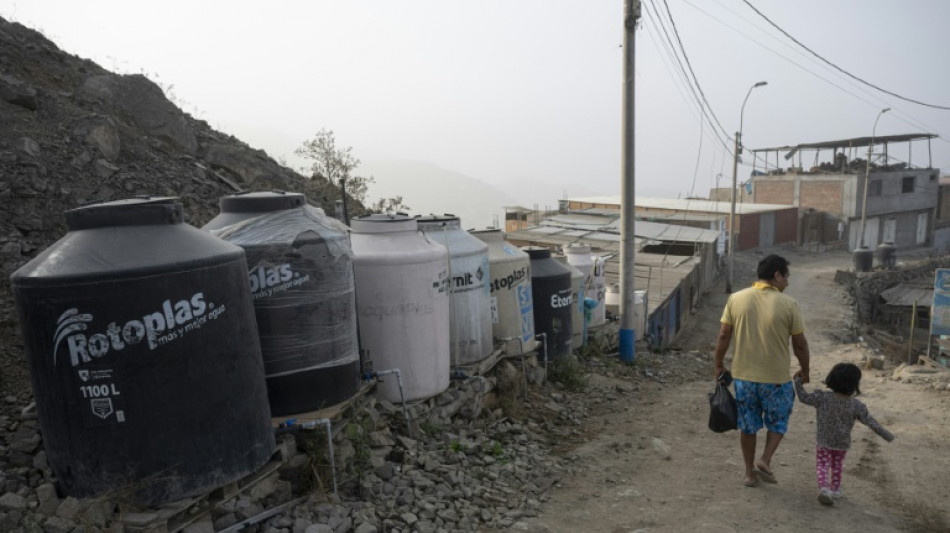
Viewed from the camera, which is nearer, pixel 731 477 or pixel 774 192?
pixel 731 477

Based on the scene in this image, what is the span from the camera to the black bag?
4906mm

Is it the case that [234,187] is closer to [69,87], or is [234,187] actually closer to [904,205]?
[69,87]

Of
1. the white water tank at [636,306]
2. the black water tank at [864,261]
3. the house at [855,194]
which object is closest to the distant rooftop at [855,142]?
the house at [855,194]

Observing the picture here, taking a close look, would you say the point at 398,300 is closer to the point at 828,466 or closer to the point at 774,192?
the point at 828,466

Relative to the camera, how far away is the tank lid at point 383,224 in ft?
18.1

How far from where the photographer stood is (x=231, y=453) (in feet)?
11.6

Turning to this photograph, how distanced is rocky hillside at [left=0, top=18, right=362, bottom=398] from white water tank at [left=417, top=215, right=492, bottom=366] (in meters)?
3.19

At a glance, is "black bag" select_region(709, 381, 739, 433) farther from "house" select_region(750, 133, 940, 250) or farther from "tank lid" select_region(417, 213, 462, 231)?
"house" select_region(750, 133, 940, 250)

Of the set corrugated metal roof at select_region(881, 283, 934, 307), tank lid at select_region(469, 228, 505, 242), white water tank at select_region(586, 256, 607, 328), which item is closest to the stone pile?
tank lid at select_region(469, 228, 505, 242)

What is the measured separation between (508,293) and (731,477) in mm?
3106

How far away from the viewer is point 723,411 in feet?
16.1

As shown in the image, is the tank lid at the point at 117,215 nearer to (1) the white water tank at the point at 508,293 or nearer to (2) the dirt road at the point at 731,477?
(2) the dirt road at the point at 731,477

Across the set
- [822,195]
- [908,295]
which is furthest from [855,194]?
[908,295]

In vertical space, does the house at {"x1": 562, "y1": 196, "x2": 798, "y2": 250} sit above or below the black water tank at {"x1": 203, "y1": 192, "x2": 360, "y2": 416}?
below
